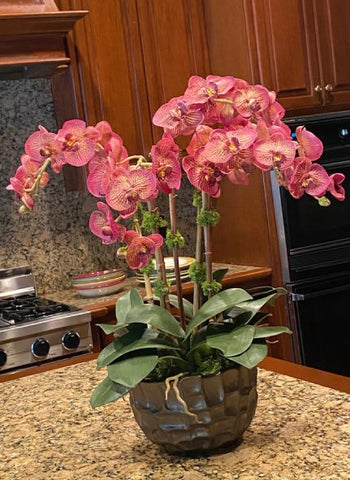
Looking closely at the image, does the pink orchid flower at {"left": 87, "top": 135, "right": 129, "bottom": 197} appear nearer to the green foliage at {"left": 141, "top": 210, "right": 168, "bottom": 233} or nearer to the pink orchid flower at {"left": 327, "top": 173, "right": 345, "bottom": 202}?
the green foliage at {"left": 141, "top": 210, "right": 168, "bottom": 233}

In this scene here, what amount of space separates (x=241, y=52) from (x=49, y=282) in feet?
4.42

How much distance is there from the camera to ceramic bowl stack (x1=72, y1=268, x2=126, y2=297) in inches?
120

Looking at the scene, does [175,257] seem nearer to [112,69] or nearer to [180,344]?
[180,344]

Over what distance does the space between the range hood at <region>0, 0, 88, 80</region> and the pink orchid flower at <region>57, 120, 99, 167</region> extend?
5.85ft

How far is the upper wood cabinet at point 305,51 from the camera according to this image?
320 cm

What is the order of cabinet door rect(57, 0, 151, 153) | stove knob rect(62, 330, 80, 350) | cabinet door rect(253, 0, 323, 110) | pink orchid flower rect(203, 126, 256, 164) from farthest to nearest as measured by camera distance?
1. cabinet door rect(253, 0, 323, 110)
2. cabinet door rect(57, 0, 151, 153)
3. stove knob rect(62, 330, 80, 350)
4. pink orchid flower rect(203, 126, 256, 164)

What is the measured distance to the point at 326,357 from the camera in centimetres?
325

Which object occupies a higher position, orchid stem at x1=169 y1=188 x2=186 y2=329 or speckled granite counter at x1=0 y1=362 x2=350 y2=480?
orchid stem at x1=169 y1=188 x2=186 y2=329

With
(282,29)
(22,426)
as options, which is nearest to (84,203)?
(282,29)

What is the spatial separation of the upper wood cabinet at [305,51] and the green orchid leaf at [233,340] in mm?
2247

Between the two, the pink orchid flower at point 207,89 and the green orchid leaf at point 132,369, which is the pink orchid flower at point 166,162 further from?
the green orchid leaf at point 132,369

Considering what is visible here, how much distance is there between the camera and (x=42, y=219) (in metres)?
3.33

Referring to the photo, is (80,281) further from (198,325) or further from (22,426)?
(198,325)

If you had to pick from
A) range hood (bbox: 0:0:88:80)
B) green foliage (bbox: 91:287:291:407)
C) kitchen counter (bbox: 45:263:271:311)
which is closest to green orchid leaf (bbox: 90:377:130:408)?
green foliage (bbox: 91:287:291:407)
